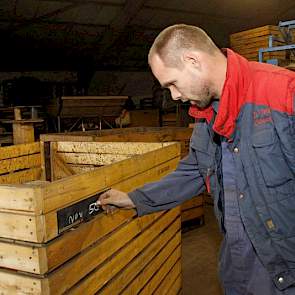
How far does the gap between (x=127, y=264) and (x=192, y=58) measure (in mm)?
1519

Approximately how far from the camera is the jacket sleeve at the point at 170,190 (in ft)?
7.27

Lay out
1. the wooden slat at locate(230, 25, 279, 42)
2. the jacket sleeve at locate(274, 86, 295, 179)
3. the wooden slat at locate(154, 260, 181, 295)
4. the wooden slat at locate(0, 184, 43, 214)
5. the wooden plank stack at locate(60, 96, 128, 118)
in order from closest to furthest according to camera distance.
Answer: the jacket sleeve at locate(274, 86, 295, 179)
the wooden slat at locate(0, 184, 43, 214)
the wooden slat at locate(154, 260, 181, 295)
the wooden slat at locate(230, 25, 279, 42)
the wooden plank stack at locate(60, 96, 128, 118)

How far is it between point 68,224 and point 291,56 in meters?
7.84

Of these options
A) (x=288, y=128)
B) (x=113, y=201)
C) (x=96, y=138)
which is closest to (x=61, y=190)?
(x=113, y=201)

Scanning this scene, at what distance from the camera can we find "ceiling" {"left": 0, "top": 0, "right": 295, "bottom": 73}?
989cm

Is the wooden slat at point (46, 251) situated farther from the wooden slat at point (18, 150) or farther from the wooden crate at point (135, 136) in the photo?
the wooden crate at point (135, 136)

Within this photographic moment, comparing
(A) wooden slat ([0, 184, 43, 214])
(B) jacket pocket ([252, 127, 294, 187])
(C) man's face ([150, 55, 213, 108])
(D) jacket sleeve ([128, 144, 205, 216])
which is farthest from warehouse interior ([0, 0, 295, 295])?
(B) jacket pocket ([252, 127, 294, 187])

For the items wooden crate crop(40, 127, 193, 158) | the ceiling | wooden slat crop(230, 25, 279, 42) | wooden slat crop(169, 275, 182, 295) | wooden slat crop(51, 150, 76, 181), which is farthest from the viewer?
the ceiling

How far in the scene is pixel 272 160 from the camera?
5.28ft

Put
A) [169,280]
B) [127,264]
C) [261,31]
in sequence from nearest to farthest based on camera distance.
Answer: [127,264], [169,280], [261,31]

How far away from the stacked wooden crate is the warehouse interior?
0.03 meters

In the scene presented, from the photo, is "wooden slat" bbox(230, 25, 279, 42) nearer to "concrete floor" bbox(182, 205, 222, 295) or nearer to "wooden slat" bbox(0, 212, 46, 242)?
"concrete floor" bbox(182, 205, 222, 295)

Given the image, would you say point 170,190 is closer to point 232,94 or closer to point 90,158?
point 232,94

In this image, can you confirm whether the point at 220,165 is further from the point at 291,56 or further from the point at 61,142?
the point at 291,56
